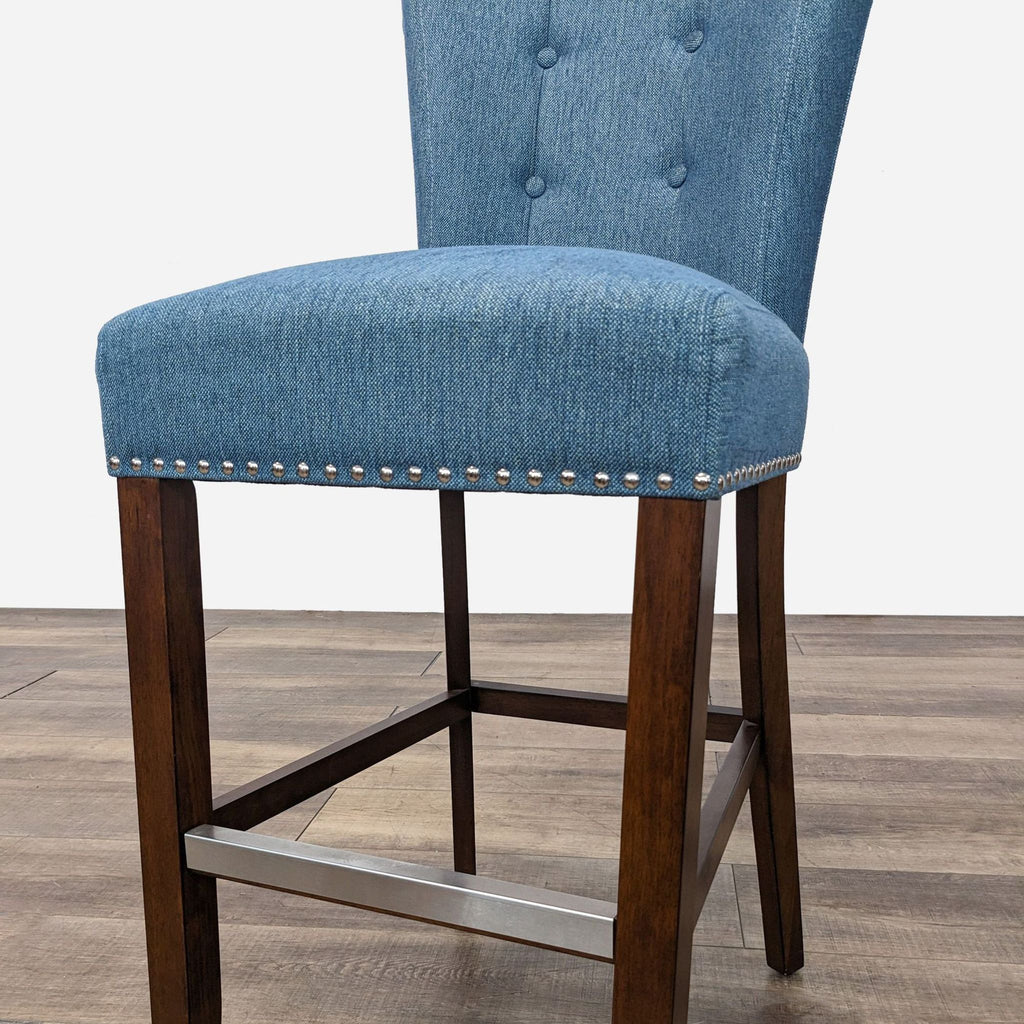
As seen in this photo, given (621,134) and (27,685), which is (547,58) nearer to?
(621,134)

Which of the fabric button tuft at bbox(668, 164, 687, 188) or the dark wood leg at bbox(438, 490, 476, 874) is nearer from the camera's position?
the fabric button tuft at bbox(668, 164, 687, 188)

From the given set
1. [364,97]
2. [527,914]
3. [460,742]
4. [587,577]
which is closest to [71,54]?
[364,97]

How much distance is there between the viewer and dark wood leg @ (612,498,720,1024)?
58 cm

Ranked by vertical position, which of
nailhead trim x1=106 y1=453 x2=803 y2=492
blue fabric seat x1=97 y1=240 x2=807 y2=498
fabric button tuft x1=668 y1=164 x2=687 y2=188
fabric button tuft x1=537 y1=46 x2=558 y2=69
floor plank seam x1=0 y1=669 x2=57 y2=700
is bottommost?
floor plank seam x1=0 y1=669 x2=57 y2=700

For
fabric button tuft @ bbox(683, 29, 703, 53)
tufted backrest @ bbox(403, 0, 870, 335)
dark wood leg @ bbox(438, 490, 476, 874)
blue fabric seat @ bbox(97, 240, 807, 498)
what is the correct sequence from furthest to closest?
dark wood leg @ bbox(438, 490, 476, 874) < fabric button tuft @ bbox(683, 29, 703, 53) < tufted backrest @ bbox(403, 0, 870, 335) < blue fabric seat @ bbox(97, 240, 807, 498)

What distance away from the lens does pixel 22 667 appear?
2256 mm

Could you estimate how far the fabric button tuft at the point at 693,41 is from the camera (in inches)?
37.8

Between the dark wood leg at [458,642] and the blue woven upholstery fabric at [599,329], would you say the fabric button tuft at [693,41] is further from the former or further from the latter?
the dark wood leg at [458,642]

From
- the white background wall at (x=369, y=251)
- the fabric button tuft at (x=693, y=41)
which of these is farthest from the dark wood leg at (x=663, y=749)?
the white background wall at (x=369, y=251)

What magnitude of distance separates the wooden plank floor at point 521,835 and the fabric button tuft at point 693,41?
0.84 m

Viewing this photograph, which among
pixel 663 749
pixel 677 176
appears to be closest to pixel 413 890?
pixel 663 749

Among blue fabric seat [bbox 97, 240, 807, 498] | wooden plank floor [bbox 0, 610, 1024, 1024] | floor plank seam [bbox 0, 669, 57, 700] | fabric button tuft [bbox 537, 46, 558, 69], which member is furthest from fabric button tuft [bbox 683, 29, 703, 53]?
floor plank seam [bbox 0, 669, 57, 700]

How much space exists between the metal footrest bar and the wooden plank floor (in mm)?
342

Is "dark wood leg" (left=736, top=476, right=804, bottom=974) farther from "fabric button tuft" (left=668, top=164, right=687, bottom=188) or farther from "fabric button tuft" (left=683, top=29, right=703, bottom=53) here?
"fabric button tuft" (left=683, top=29, right=703, bottom=53)
